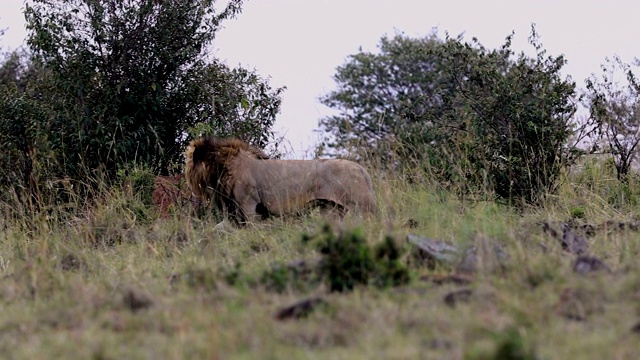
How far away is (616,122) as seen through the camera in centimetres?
1224

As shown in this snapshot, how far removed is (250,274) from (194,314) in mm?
1015

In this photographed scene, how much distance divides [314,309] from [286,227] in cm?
420

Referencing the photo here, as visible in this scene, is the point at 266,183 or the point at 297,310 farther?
the point at 266,183

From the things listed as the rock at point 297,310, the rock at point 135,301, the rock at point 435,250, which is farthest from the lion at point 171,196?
the rock at point 297,310

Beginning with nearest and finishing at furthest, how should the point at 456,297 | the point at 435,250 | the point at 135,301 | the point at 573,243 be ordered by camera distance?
the point at 456,297 < the point at 135,301 < the point at 435,250 < the point at 573,243

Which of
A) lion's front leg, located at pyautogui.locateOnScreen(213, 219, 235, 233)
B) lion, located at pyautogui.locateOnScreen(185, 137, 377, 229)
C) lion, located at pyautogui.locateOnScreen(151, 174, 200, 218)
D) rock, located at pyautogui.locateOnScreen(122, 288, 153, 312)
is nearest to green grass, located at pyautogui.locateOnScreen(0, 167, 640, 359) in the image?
rock, located at pyautogui.locateOnScreen(122, 288, 153, 312)

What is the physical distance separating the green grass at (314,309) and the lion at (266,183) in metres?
1.73

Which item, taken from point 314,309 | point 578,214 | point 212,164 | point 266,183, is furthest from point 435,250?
point 212,164

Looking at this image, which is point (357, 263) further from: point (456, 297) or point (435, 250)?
point (435, 250)

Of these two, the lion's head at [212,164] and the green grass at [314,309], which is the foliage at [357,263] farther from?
the lion's head at [212,164]

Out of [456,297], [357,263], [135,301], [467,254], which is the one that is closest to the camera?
[456,297]

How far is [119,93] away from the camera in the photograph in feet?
40.4

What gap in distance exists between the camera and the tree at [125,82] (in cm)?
1217

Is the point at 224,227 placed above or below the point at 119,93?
below
